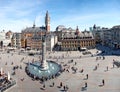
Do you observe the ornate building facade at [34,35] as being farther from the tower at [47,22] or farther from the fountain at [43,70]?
the fountain at [43,70]

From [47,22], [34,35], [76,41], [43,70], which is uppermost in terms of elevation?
[47,22]

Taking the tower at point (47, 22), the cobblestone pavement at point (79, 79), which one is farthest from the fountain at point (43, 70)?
the tower at point (47, 22)

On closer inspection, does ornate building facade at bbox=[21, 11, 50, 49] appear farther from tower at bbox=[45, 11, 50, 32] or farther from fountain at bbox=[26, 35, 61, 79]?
fountain at bbox=[26, 35, 61, 79]

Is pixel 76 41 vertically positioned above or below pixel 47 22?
below

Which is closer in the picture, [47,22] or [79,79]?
[79,79]

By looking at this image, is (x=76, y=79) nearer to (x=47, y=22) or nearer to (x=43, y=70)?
(x=43, y=70)

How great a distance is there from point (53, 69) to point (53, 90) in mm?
19785

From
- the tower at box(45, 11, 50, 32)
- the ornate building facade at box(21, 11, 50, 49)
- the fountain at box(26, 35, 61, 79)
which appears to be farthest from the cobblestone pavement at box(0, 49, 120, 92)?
the tower at box(45, 11, 50, 32)

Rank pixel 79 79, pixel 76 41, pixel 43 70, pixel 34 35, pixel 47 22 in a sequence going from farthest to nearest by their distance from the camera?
pixel 47 22
pixel 34 35
pixel 76 41
pixel 43 70
pixel 79 79

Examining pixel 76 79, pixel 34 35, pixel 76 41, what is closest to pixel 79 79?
pixel 76 79

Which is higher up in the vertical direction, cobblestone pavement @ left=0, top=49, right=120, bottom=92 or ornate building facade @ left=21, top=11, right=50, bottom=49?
ornate building facade @ left=21, top=11, right=50, bottom=49

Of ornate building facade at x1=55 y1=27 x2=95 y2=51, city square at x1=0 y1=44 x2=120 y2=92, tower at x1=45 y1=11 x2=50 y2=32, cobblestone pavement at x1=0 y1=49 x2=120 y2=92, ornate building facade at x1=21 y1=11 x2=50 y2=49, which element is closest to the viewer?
cobblestone pavement at x1=0 y1=49 x2=120 y2=92

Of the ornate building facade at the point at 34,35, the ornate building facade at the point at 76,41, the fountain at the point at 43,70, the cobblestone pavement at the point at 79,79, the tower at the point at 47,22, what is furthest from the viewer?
the tower at the point at 47,22

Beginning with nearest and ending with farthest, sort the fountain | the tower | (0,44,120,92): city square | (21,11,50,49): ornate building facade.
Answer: (0,44,120,92): city square, the fountain, (21,11,50,49): ornate building facade, the tower
